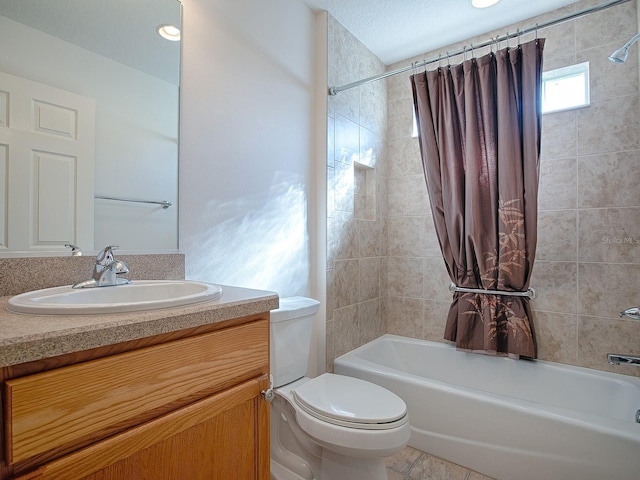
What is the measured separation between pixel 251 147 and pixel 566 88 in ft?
6.31

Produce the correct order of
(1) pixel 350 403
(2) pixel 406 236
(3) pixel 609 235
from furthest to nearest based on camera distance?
(2) pixel 406 236, (3) pixel 609 235, (1) pixel 350 403

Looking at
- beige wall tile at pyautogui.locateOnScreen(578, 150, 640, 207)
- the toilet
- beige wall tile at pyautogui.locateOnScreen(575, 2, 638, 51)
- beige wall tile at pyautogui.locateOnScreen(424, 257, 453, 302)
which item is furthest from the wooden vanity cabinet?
beige wall tile at pyautogui.locateOnScreen(575, 2, 638, 51)

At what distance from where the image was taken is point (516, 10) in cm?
209

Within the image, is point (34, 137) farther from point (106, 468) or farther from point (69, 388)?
point (106, 468)

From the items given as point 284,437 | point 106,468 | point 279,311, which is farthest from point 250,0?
point 284,437

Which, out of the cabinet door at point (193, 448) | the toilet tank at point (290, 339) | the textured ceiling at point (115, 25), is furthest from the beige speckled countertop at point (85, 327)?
the textured ceiling at point (115, 25)

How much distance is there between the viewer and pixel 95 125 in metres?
1.20

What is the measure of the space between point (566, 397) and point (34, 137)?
8.74 feet

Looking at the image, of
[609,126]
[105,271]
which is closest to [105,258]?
[105,271]

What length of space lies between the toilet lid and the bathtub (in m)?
0.50

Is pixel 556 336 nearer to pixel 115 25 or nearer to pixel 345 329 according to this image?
pixel 345 329

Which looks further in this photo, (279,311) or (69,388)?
(279,311)

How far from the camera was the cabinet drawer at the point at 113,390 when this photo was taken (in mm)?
569

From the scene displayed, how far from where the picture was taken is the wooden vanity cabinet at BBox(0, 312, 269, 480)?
58 cm
